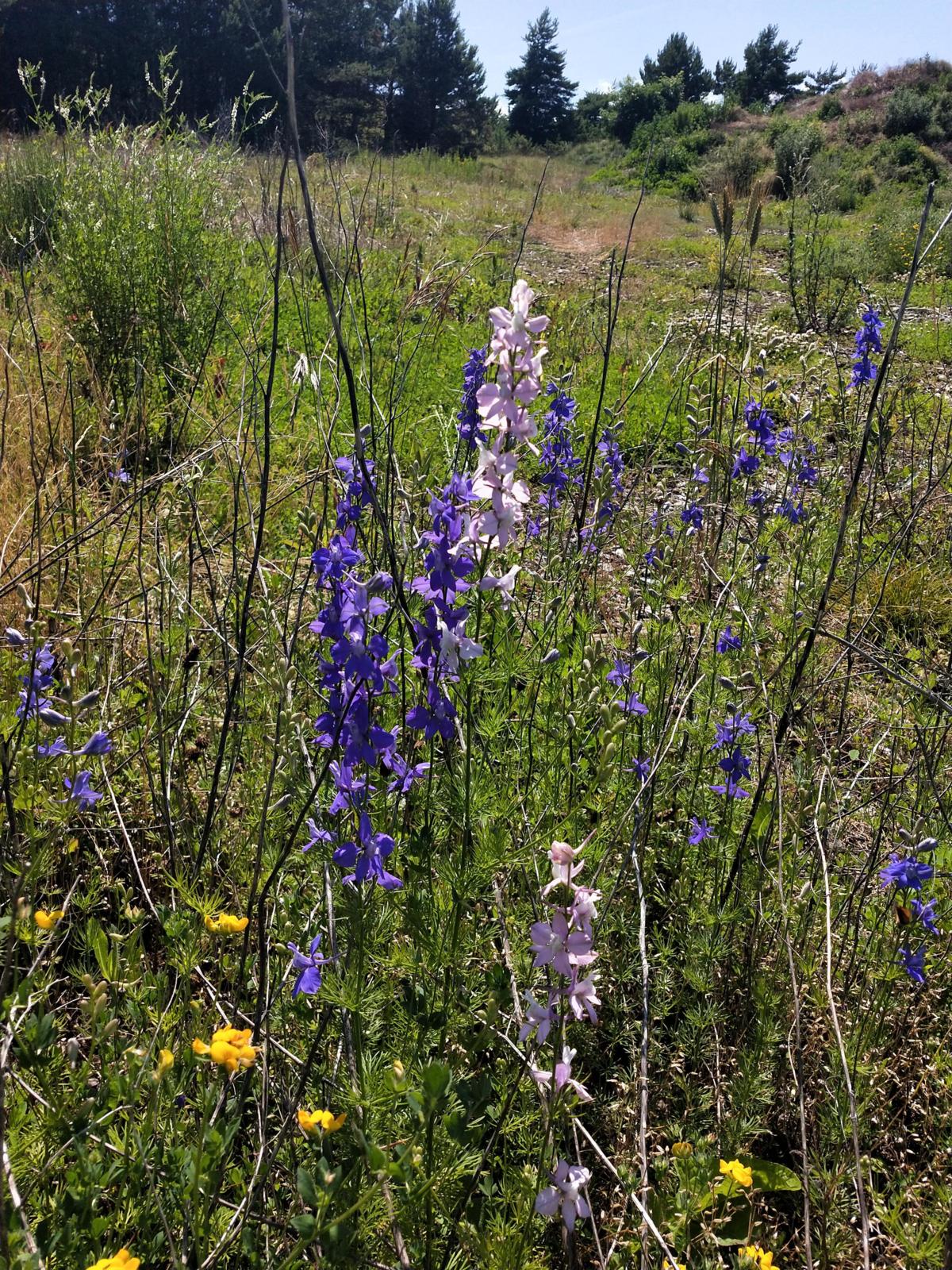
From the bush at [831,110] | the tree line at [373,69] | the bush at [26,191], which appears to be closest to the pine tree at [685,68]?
the tree line at [373,69]

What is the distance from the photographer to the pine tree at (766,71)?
1531 inches

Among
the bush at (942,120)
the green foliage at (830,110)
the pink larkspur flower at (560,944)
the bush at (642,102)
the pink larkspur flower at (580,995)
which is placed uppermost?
the bush at (642,102)

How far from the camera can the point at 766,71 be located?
39594 mm

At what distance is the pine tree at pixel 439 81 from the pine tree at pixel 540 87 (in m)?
3.25

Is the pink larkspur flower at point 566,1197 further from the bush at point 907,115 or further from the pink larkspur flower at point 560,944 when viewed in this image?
the bush at point 907,115

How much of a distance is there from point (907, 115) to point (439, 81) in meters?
19.3

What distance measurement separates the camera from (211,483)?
13.6 ft

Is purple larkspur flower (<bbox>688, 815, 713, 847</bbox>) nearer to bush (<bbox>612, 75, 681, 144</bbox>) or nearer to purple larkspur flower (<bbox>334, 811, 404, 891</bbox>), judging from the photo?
purple larkspur flower (<bbox>334, 811, 404, 891</bbox>)

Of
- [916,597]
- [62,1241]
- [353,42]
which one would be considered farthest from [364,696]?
[353,42]

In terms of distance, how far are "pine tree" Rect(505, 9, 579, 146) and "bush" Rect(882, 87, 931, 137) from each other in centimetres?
1902

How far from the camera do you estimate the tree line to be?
1104 inches

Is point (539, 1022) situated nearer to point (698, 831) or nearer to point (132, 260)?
point (698, 831)

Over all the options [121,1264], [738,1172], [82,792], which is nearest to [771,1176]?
[738,1172]

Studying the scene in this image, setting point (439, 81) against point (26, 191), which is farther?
point (439, 81)
